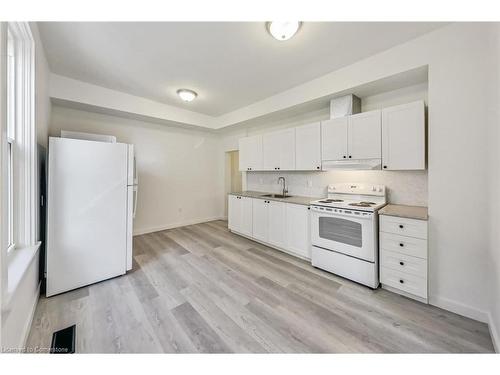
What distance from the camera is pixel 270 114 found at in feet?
12.3

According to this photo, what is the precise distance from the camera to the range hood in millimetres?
2463

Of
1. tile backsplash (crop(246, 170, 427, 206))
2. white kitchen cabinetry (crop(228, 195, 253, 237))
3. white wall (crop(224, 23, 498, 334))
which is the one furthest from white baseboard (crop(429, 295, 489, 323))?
white kitchen cabinetry (crop(228, 195, 253, 237))

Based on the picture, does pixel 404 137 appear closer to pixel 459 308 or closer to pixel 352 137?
pixel 352 137

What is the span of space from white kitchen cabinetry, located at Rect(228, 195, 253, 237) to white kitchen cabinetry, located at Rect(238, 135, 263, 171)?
716 mm

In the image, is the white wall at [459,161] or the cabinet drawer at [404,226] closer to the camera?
the white wall at [459,161]

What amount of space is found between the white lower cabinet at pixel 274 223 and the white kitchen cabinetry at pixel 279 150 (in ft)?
2.37

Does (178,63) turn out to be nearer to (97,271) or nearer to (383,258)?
(97,271)

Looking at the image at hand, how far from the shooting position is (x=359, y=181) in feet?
9.65

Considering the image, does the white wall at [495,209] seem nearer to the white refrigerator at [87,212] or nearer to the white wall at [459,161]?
the white wall at [459,161]

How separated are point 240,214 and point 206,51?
9.27 feet

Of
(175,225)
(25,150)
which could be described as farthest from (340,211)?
(175,225)

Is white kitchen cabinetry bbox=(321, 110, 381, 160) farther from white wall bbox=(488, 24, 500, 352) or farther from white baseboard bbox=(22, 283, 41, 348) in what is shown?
white baseboard bbox=(22, 283, 41, 348)

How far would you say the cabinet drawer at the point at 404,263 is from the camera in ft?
6.46

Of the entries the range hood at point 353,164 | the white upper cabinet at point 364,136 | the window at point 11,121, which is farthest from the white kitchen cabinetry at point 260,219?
the window at point 11,121
